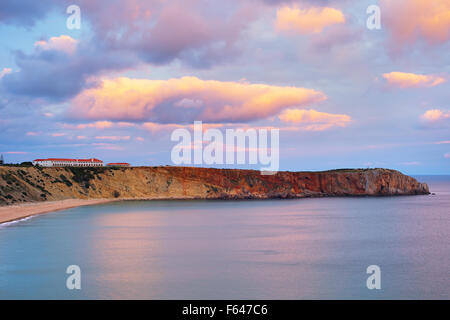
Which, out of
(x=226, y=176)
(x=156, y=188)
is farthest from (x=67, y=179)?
(x=226, y=176)

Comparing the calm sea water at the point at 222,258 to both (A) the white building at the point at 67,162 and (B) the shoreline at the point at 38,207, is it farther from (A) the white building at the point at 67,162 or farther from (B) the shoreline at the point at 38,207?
(A) the white building at the point at 67,162

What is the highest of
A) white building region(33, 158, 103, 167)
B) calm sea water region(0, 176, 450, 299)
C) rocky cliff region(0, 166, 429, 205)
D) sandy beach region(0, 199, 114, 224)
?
white building region(33, 158, 103, 167)

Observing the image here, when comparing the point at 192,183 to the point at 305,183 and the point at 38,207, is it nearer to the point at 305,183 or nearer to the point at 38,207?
the point at 305,183

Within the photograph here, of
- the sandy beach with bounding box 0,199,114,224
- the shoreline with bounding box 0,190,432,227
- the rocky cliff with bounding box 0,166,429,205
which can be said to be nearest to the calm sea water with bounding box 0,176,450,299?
the shoreline with bounding box 0,190,432,227

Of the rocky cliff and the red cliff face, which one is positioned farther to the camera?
the red cliff face

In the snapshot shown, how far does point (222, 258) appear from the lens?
127ft

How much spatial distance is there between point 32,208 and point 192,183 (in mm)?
54079

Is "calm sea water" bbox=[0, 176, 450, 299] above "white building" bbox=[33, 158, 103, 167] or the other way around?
the other way around

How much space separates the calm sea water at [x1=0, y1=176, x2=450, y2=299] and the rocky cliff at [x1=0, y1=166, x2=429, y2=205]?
3865cm

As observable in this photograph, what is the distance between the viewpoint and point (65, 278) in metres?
30.5

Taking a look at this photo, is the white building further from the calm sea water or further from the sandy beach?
the calm sea water

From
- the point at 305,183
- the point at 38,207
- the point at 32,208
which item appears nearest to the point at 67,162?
the point at 38,207

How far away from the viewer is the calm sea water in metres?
28.0
